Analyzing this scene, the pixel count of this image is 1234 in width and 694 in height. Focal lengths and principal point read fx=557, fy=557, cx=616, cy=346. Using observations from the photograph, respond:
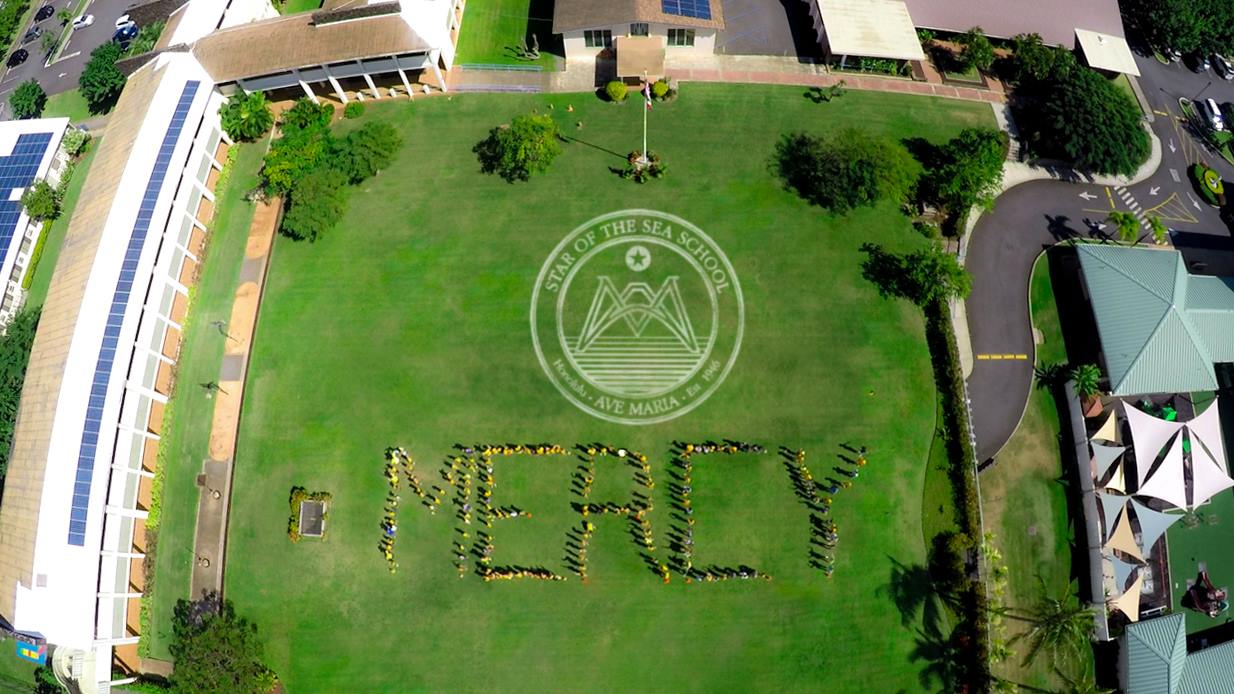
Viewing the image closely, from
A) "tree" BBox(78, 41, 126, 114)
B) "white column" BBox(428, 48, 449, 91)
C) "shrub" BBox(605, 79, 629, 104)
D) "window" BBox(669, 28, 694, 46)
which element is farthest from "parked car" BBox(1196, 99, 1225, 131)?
"tree" BBox(78, 41, 126, 114)

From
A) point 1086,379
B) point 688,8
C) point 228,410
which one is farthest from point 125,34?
point 1086,379

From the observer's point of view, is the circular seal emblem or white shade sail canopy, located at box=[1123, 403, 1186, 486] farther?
the circular seal emblem

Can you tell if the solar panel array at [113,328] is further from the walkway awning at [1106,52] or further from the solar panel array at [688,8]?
the walkway awning at [1106,52]

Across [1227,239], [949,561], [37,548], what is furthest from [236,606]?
[1227,239]

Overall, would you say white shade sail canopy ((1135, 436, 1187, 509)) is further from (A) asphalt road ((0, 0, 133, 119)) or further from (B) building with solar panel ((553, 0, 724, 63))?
(A) asphalt road ((0, 0, 133, 119))

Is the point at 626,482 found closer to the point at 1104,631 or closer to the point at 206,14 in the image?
the point at 1104,631

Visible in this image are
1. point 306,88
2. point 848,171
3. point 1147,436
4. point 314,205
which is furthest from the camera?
point 306,88

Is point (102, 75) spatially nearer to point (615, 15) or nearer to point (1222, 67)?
point (615, 15)
